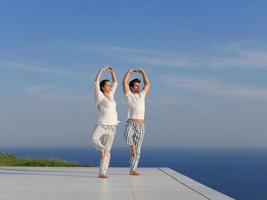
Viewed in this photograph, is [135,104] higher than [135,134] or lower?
higher

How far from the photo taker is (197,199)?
33.5 feet

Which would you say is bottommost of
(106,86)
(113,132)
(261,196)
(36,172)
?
(261,196)

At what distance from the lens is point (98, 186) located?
12.1 meters

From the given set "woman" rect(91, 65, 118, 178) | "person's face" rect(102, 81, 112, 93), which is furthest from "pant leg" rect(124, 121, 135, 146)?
"person's face" rect(102, 81, 112, 93)

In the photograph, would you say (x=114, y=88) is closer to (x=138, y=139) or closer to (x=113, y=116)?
(x=113, y=116)

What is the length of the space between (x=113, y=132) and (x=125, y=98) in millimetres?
835

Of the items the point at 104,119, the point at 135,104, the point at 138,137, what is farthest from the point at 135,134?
the point at 104,119

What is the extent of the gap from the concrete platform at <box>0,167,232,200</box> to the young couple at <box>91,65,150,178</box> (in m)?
0.56

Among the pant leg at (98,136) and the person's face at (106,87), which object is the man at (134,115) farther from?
the pant leg at (98,136)

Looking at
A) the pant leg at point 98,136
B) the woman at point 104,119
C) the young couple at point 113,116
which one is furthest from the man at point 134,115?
the pant leg at point 98,136

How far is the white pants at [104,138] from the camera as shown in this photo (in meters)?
13.6

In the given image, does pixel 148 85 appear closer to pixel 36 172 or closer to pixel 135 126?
pixel 135 126

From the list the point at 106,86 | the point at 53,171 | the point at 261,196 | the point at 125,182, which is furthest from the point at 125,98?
the point at 261,196

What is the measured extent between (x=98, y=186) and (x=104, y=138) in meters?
1.94
